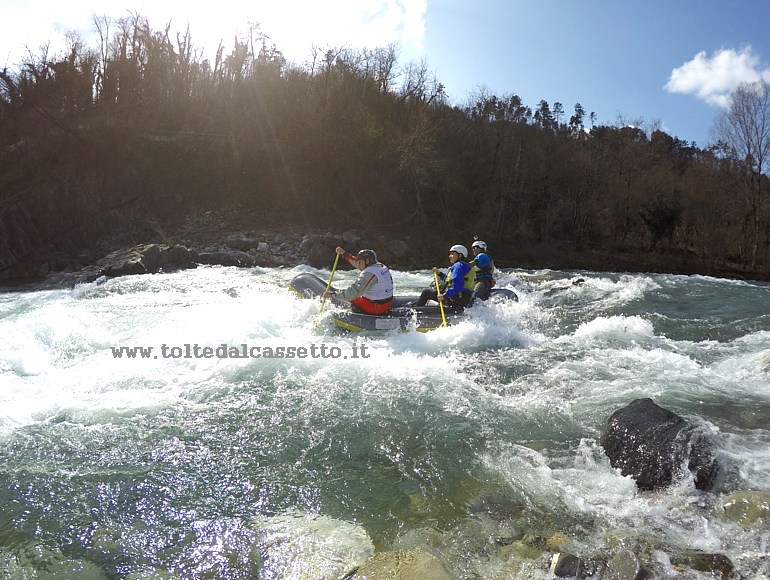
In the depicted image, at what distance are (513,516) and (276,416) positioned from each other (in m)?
2.93

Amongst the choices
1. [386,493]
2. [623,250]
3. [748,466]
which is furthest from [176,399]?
[623,250]

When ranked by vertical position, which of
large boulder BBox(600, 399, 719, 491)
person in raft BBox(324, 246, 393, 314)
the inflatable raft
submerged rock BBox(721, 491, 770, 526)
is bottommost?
submerged rock BBox(721, 491, 770, 526)

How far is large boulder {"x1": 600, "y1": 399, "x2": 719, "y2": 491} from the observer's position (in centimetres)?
442

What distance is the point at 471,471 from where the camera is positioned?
473cm

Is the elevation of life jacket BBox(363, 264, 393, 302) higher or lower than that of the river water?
higher

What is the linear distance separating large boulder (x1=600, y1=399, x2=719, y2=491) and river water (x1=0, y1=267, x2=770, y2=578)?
0.60 feet

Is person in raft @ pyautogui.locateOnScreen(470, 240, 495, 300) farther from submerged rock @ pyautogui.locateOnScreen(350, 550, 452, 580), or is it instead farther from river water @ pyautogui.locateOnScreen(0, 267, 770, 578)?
submerged rock @ pyautogui.locateOnScreen(350, 550, 452, 580)

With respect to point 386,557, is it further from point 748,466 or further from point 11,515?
point 748,466

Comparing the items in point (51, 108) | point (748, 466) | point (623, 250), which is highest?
point (51, 108)

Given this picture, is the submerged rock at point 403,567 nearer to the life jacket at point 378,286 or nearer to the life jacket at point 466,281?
the life jacket at point 378,286

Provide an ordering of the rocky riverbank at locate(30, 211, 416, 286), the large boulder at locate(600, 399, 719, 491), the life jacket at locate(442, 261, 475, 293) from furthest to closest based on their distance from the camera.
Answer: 1. the rocky riverbank at locate(30, 211, 416, 286)
2. the life jacket at locate(442, 261, 475, 293)
3. the large boulder at locate(600, 399, 719, 491)
